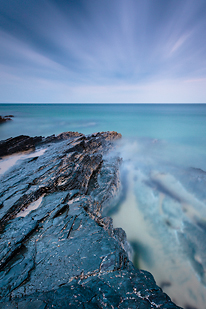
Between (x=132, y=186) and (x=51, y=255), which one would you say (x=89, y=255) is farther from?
(x=132, y=186)

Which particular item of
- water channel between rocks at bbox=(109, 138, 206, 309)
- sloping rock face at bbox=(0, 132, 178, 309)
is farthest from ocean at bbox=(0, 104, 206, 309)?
sloping rock face at bbox=(0, 132, 178, 309)

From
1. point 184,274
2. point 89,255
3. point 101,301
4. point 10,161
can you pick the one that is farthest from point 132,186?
point 10,161

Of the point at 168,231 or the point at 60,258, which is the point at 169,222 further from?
the point at 60,258

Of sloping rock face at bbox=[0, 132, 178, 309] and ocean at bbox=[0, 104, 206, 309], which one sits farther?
ocean at bbox=[0, 104, 206, 309]

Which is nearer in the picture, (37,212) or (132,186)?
(37,212)

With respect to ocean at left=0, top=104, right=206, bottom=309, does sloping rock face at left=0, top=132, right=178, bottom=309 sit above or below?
above

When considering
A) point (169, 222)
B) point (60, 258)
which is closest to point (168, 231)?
point (169, 222)

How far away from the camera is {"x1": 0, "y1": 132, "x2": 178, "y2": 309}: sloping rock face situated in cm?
251

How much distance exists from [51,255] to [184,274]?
16.2 feet

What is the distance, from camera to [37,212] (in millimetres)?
4586

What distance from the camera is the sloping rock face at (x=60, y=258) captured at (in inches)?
98.7

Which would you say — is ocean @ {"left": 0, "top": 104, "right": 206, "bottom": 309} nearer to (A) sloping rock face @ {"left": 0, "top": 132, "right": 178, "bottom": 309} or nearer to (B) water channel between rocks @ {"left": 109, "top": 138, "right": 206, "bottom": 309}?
(B) water channel between rocks @ {"left": 109, "top": 138, "right": 206, "bottom": 309}

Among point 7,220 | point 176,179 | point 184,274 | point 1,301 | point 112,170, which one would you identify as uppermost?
point 1,301

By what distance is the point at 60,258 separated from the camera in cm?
323
